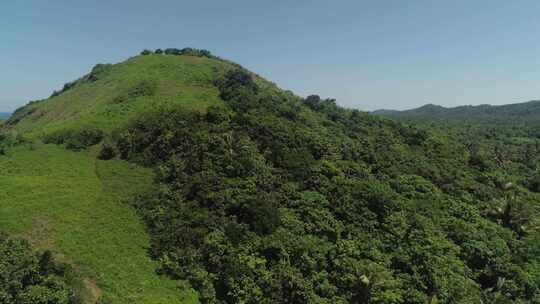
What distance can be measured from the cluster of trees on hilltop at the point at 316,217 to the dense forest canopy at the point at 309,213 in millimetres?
123

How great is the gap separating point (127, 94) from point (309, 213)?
121 ft

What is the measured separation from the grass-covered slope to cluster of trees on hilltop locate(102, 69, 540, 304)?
6.85 meters

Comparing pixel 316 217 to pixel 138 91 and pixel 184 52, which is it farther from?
pixel 184 52

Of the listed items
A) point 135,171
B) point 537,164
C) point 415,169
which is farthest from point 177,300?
point 537,164

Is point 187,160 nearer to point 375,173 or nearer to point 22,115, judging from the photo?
point 375,173

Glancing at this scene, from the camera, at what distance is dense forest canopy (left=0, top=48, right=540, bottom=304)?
72.0 feet

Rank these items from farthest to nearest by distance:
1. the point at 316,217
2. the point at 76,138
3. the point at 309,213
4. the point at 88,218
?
1. the point at 76,138
2. the point at 309,213
3. the point at 316,217
4. the point at 88,218

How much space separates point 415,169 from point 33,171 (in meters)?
41.9

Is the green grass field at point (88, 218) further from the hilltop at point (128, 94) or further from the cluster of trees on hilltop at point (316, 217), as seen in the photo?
the hilltop at point (128, 94)

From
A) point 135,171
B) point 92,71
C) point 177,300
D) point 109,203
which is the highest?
point 92,71

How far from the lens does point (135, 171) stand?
102ft

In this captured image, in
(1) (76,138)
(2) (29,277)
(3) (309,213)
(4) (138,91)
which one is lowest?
(3) (309,213)

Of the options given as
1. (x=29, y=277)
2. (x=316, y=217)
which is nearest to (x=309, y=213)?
(x=316, y=217)

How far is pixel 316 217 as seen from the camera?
27109 mm
